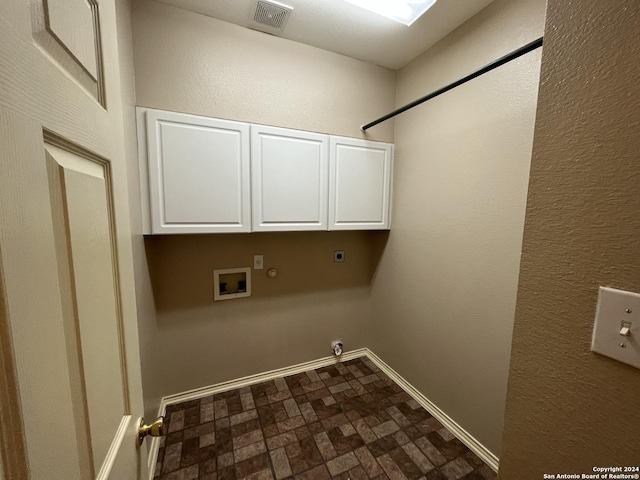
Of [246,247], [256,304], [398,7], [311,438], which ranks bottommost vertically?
[311,438]

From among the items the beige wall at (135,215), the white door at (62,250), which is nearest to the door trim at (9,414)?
the white door at (62,250)

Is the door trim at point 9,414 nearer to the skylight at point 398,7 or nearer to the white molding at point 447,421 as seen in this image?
the white molding at point 447,421

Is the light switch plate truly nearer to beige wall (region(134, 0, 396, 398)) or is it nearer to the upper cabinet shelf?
the upper cabinet shelf

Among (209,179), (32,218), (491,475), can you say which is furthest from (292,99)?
(491,475)

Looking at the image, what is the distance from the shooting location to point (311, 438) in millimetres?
1545

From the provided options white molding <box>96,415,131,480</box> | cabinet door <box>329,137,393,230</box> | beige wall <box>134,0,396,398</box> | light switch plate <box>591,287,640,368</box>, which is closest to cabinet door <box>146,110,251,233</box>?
beige wall <box>134,0,396,398</box>

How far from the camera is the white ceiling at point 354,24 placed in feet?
4.71

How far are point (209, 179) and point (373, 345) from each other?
6.73 feet

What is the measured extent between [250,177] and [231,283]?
85 cm

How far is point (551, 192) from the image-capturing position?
0.53m

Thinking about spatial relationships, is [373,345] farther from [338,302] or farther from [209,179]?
[209,179]

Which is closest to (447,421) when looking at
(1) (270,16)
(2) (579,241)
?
(2) (579,241)

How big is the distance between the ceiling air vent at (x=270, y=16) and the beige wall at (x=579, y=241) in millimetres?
1486

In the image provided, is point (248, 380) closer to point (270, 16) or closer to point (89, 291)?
point (89, 291)
